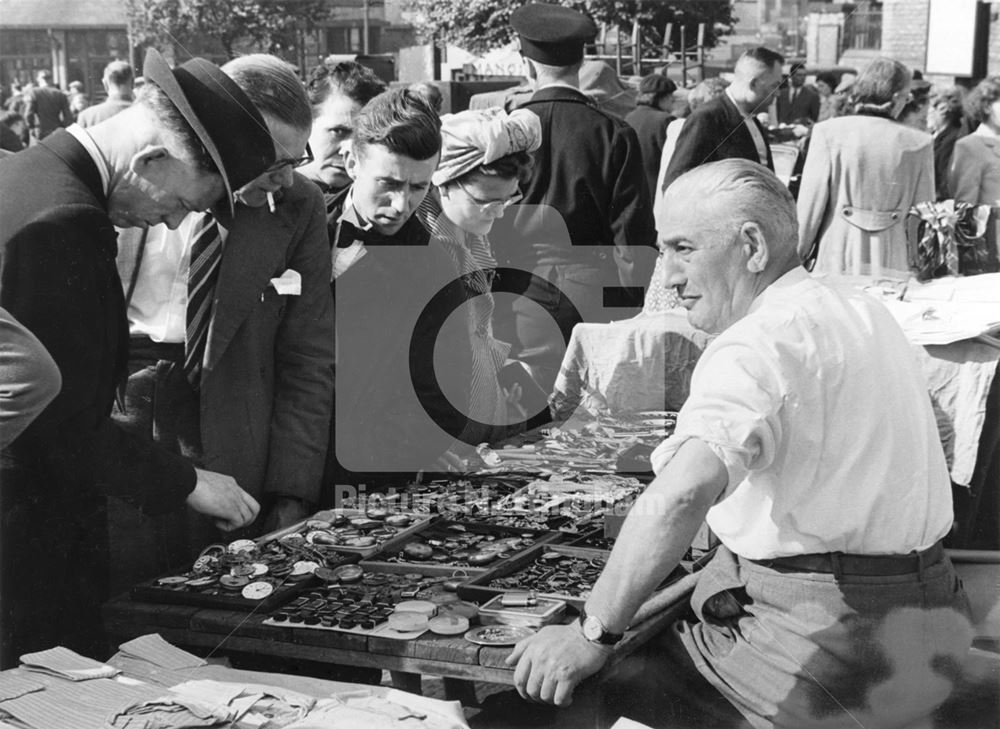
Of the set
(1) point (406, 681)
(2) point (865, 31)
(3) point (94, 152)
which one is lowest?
(1) point (406, 681)

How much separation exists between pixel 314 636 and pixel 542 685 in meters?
0.47

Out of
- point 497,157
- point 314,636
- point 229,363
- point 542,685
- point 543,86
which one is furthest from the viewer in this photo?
point 543,86

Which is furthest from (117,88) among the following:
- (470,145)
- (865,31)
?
(865,31)

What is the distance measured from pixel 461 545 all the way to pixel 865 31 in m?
9.81

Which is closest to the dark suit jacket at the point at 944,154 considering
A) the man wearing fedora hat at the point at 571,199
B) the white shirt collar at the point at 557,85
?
the man wearing fedora hat at the point at 571,199

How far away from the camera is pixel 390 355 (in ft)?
10.1

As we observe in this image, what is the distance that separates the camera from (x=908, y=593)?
2.01 metres

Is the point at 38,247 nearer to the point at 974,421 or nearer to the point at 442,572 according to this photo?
the point at 442,572

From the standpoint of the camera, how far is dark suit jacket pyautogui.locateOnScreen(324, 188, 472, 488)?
3021mm

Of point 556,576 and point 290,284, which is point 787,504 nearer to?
point 556,576

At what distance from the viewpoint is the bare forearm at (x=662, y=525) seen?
184 centimetres

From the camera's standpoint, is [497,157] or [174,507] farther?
[497,157]

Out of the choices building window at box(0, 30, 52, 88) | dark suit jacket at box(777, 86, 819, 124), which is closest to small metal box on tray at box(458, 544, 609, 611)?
building window at box(0, 30, 52, 88)

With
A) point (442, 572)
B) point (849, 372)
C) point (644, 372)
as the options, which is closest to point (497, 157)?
point (644, 372)
